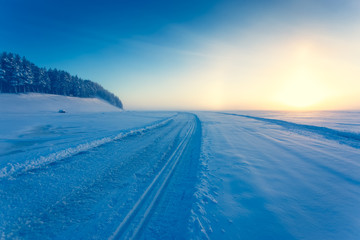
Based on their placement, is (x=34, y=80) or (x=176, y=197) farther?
(x=34, y=80)

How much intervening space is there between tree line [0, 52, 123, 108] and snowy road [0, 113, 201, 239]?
63258mm

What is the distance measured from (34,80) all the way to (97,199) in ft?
240

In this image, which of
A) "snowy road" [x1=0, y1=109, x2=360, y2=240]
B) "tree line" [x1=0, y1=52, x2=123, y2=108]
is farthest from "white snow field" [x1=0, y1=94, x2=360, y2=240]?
"tree line" [x1=0, y1=52, x2=123, y2=108]

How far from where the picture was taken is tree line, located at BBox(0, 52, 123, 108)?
44.7 meters

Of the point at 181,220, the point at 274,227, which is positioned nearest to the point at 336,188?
the point at 274,227

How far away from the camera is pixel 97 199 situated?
3768 millimetres

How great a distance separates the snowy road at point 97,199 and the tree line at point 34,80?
6326cm

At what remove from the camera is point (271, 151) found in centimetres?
825

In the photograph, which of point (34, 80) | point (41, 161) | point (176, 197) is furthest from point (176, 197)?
point (34, 80)

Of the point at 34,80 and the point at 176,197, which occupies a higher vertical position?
the point at 34,80

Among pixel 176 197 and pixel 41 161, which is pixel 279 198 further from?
pixel 41 161

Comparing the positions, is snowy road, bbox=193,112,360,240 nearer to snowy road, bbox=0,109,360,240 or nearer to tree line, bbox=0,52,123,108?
snowy road, bbox=0,109,360,240

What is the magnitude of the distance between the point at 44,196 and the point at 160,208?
3139 millimetres

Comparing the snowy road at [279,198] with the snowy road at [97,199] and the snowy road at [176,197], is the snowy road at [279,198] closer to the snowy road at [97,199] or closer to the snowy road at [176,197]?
the snowy road at [176,197]
